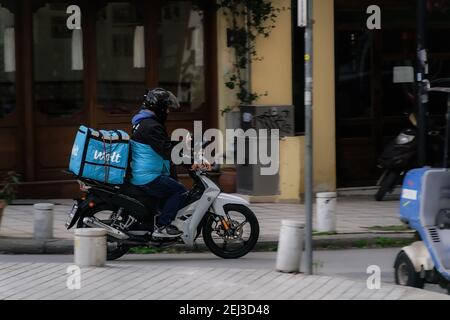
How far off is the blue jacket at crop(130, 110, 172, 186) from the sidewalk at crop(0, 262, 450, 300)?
4.65 feet

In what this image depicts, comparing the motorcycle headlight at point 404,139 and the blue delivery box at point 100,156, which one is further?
the motorcycle headlight at point 404,139

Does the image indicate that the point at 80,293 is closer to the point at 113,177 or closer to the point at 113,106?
the point at 113,177

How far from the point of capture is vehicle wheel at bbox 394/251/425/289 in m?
8.06

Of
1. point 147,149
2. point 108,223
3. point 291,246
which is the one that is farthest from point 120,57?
point 291,246

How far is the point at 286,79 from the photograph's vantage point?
15.2 m

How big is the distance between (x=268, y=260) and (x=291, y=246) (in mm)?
1964

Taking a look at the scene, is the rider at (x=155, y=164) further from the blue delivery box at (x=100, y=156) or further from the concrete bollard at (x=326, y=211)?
the concrete bollard at (x=326, y=211)

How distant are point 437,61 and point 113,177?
350 inches

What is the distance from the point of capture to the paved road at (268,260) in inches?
383

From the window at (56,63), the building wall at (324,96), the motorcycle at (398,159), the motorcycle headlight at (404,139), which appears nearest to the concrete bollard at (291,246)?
the motorcycle at (398,159)

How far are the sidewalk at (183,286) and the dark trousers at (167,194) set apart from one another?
4.07ft

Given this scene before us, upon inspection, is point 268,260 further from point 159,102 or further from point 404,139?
point 404,139

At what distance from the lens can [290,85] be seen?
15.2 metres
